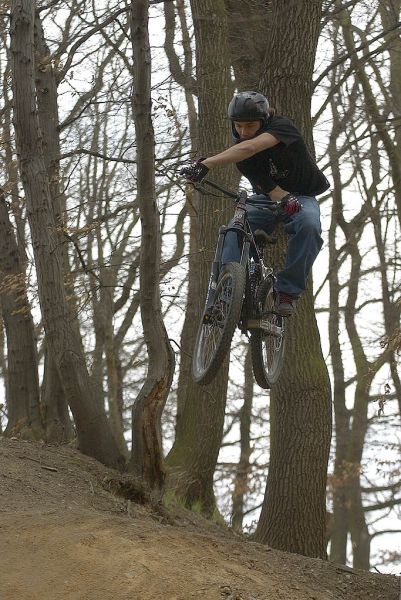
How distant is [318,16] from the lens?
1009 cm

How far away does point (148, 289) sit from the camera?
8.47 meters

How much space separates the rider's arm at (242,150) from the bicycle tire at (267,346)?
3.33ft

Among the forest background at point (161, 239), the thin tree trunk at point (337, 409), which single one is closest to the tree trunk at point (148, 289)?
the forest background at point (161, 239)

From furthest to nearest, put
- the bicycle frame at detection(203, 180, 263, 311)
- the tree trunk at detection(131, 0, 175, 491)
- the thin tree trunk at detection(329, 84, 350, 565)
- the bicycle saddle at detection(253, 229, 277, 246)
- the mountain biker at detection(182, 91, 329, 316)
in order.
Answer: the thin tree trunk at detection(329, 84, 350, 565) < the tree trunk at detection(131, 0, 175, 491) < the bicycle saddle at detection(253, 229, 277, 246) < the bicycle frame at detection(203, 180, 263, 311) < the mountain biker at detection(182, 91, 329, 316)

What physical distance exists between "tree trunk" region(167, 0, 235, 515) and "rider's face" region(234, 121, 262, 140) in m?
3.95

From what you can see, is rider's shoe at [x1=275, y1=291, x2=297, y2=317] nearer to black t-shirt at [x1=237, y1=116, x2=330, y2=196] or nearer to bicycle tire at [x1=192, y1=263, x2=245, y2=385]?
bicycle tire at [x1=192, y1=263, x2=245, y2=385]

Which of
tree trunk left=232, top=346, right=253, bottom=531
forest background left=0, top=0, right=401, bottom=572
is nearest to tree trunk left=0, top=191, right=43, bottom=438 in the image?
forest background left=0, top=0, right=401, bottom=572

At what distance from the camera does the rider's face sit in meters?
6.91

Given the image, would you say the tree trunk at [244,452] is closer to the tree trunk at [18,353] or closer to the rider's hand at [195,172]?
Result: the tree trunk at [18,353]

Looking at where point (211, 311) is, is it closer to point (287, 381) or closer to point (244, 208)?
point (244, 208)

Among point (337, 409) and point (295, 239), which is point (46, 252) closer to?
point (295, 239)

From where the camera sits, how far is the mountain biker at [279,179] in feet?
22.3

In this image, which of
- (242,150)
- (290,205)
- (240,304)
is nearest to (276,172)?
(290,205)

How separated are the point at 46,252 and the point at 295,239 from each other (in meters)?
2.82
